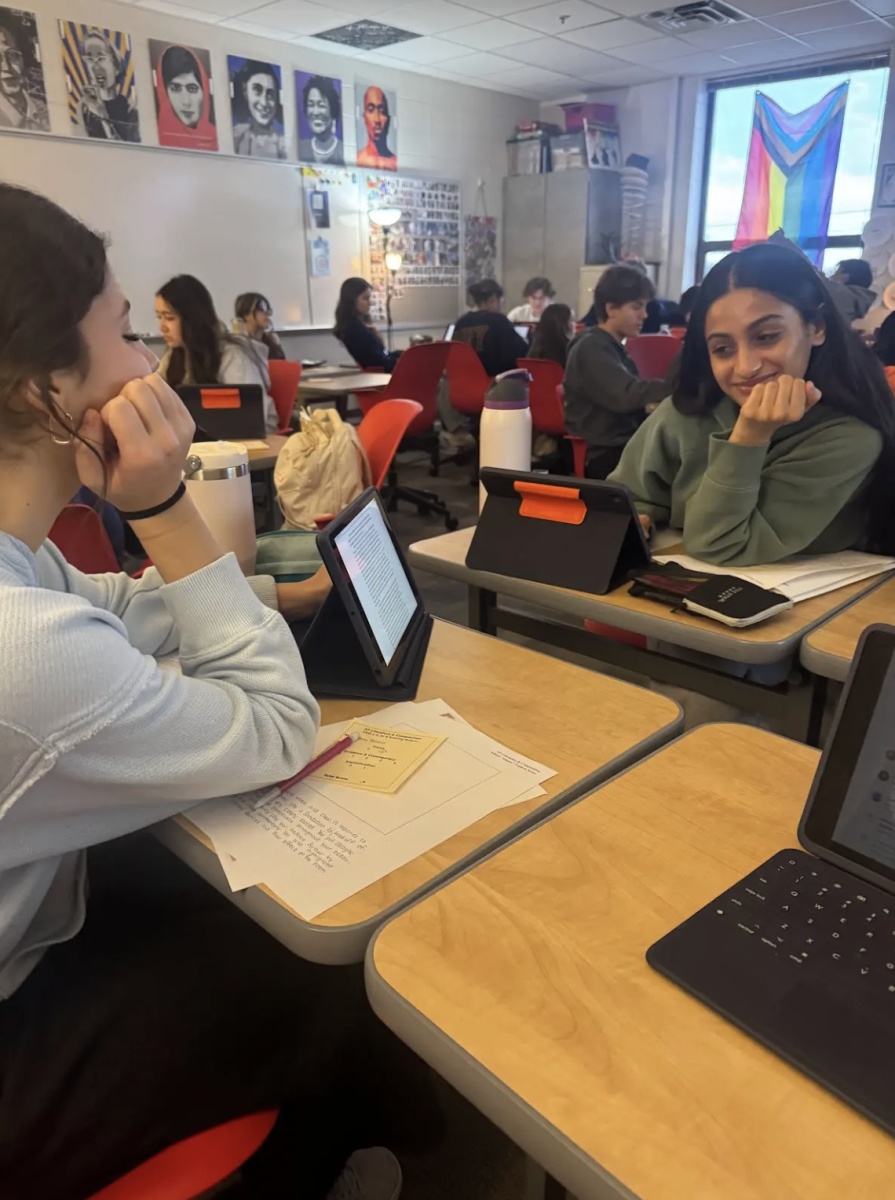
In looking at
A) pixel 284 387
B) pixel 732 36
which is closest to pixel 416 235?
pixel 732 36

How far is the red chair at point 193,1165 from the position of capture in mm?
741

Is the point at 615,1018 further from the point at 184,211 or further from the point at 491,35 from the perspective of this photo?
the point at 491,35

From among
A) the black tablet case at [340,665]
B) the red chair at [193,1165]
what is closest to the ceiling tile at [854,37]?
the black tablet case at [340,665]

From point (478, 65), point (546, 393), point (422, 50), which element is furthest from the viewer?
point (478, 65)

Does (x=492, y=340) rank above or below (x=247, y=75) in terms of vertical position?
below

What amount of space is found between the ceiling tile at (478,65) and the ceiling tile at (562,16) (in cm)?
84

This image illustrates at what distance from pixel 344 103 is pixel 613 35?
201cm

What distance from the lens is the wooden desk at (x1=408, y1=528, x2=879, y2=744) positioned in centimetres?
126

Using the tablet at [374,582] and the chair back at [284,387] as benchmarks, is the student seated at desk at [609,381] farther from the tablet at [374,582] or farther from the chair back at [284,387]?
the tablet at [374,582]

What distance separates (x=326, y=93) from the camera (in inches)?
251

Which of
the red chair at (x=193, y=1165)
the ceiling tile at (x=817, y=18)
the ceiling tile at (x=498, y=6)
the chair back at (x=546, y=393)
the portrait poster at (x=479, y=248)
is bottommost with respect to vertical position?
the red chair at (x=193, y=1165)

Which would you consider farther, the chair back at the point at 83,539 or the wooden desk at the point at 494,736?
the chair back at the point at 83,539

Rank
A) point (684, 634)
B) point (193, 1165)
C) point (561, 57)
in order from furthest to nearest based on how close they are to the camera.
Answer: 1. point (561, 57)
2. point (684, 634)
3. point (193, 1165)

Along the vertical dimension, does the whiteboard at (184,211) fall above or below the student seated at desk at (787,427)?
above
